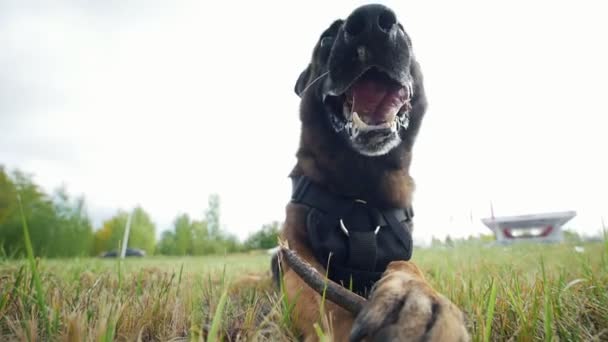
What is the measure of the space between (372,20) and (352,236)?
52.0 inches

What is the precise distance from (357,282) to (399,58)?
1464 millimetres

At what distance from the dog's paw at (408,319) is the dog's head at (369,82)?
124 centimetres

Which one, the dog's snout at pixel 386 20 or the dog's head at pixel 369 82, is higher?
the dog's snout at pixel 386 20

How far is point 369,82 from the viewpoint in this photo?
231cm

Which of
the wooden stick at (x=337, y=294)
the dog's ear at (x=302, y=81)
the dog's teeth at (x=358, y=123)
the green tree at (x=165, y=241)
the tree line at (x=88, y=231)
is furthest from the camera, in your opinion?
the green tree at (x=165, y=241)

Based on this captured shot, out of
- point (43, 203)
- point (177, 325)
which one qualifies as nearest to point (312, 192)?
point (177, 325)

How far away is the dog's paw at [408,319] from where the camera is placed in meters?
0.99

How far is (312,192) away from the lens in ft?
7.48

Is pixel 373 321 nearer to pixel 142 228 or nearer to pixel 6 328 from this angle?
pixel 6 328

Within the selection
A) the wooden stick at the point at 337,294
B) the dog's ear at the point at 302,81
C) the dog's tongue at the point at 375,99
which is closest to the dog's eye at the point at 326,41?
the dog's ear at the point at 302,81

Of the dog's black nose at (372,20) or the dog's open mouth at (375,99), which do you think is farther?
the dog's open mouth at (375,99)

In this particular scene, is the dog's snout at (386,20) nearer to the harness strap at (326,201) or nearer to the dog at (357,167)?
the dog at (357,167)

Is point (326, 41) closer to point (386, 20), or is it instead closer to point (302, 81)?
point (302, 81)

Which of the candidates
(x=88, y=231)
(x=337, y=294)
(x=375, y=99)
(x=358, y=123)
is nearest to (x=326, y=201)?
(x=358, y=123)
